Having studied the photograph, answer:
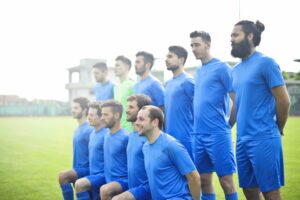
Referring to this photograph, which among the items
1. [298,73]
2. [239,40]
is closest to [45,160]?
[239,40]

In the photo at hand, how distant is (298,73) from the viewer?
47719 millimetres

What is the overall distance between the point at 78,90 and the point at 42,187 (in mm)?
55138

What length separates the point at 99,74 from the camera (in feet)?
25.2

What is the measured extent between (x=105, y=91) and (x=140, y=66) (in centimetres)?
137

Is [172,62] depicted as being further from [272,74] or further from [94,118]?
[272,74]

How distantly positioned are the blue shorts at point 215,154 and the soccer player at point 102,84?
2.89 meters

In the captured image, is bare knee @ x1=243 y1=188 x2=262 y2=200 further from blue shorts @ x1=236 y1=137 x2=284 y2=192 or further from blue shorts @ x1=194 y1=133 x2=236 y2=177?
blue shorts @ x1=194 y1=133 x2=236 y2=177

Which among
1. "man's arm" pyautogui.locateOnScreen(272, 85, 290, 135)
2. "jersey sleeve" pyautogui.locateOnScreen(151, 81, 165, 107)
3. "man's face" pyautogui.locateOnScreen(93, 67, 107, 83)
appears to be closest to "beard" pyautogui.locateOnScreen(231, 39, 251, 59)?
"man's arm" pyautogui.locateOnScreen(272, 85, 290, 135)

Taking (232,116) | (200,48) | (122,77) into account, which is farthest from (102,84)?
(232,116)

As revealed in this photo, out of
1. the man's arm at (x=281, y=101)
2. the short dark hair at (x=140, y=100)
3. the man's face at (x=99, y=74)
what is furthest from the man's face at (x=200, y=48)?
the man's face at (x=99, y=74)

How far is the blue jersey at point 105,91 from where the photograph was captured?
762cm

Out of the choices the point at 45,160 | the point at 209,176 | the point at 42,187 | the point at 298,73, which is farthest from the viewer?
the point at 298,73

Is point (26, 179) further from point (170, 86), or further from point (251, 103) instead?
point (251, 103)

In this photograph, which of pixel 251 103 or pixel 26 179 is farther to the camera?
pixel 26 179
